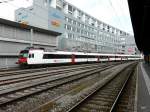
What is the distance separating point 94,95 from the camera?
1291cm

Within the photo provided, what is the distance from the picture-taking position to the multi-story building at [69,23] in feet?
242

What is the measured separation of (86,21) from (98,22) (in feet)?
58.4

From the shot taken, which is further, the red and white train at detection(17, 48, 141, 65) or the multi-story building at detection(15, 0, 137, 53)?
the multi-story building at detection(15, 0, 137, 53)

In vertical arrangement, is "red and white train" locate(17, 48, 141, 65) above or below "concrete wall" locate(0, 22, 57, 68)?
below

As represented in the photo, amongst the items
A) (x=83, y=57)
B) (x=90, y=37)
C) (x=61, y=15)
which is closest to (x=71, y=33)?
(x=61, y=15)

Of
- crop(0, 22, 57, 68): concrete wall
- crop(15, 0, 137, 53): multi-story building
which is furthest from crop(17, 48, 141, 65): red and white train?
crop(15, 0, 137, 53): multi-story building

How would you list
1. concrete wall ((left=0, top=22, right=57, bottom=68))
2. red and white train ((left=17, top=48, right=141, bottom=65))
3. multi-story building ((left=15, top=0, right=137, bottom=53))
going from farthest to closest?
1. multi-story building ((left=15, top=0, right=137, bottom=53))
2. concrete wall ((left=0, top=22, right=57, bottom=68))
3. red and white train ((left=17, top=48, right=141, bottom=65))

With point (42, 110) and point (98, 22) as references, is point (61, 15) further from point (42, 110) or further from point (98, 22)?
point (42, 110)

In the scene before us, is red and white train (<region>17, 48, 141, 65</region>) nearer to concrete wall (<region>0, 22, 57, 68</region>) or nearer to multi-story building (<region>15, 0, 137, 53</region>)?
concrete wall (<region>0, 22, 57, 68</region>)

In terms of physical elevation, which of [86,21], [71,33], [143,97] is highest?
[86,21]

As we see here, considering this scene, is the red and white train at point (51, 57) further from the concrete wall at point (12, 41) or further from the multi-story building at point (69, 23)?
the multi-story building at point (69, 23)

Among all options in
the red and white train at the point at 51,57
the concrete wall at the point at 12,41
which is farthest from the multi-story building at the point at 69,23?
the concrete wall at the point at 12,41

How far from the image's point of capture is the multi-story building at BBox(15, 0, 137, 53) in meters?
73.7

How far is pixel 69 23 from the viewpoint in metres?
88.4
